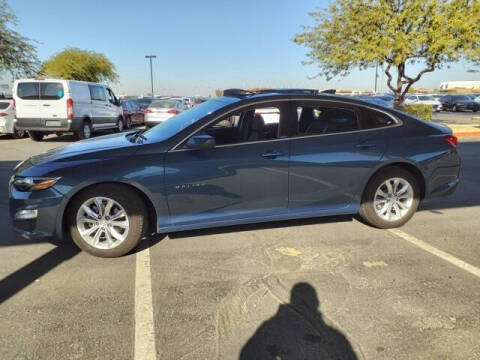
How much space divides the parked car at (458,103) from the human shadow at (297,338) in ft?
129

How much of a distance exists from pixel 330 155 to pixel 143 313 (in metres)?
2.44

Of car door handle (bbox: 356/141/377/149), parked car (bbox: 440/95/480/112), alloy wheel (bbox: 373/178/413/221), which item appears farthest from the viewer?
parked car (bbox: 440/95/480/112)

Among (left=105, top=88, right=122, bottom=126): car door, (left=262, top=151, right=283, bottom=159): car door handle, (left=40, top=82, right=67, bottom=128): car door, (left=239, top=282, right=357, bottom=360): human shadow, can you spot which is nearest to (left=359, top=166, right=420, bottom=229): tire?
(left=262, top=151, right=283, bottom=159): car door handle

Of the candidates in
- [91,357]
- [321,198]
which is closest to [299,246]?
[321,198]

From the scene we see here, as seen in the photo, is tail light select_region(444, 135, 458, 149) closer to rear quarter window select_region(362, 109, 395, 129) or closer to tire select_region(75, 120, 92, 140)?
rear quarter window select_region(362, 109, 395, 129)

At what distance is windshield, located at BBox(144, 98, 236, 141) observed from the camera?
3.88 metres

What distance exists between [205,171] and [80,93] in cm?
1097

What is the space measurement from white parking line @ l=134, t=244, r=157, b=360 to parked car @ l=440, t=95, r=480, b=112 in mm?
39420

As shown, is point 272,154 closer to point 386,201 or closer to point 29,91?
point 386,201

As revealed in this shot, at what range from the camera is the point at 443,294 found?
3.05 m

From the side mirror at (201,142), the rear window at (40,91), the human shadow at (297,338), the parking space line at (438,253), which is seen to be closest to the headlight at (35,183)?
the side mirror at (201,142)

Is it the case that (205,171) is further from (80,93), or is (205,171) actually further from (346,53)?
(346,53)

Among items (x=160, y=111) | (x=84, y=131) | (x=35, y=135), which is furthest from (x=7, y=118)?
(x=160, y=111)

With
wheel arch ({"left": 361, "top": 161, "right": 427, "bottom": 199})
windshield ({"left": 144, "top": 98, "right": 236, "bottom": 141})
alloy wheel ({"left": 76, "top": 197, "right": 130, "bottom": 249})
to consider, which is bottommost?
alloy wheel ({"left": 76, "top": 197, "right": 130, "bottom": 249})
